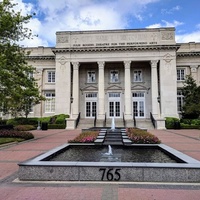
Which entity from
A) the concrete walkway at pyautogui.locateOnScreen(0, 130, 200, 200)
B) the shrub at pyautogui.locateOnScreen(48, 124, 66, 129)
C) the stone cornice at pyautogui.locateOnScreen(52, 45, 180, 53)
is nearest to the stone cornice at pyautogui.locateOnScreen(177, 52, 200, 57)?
the stone cornice at pyautogui.locateOnScreen(52, 45, 180, 53)

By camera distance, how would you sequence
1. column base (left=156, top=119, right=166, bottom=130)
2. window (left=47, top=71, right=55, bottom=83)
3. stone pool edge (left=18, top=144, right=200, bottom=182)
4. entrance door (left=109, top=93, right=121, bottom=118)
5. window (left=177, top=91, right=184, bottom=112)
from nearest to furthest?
stone pool edge (left=18, top=144, right=200, bottom=182), column base (left=156, top=119, right=166, bottom=130), entrance door (left=109, top=93, right=121, bottom=118), window (left=177, top=91, right=184, bottom=112), window (left=47, top=71, right=55, bottom=83)

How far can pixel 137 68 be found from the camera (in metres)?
35.1

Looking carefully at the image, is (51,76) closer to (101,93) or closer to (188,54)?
(101,93)

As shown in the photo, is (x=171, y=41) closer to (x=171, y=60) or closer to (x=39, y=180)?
(x=171, y=60)

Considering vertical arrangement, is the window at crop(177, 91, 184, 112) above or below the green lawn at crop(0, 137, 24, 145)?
above

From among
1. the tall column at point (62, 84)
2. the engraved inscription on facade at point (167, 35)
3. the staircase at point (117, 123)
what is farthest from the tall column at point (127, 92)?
the tall column at point (62, 84)

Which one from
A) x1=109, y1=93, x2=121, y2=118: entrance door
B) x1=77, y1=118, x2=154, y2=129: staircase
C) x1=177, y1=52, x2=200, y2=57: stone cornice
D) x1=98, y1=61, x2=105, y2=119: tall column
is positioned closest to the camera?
x1=77, y1=118, x2=154, y2=129: staircase

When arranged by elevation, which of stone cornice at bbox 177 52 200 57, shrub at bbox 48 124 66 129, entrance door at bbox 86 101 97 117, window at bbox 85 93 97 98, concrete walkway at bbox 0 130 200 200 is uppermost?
stone cornice at bbox 177 52 200 57

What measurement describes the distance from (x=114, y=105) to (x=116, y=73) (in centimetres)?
521

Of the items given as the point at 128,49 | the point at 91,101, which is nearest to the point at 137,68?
the point at 128,49

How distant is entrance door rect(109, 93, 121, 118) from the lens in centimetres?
3391

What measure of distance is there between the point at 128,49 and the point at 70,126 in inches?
547

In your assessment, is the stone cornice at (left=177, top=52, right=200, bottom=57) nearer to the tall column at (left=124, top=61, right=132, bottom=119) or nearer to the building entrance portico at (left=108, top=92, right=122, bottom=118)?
the tall column at (left=124, top=61, right=132, bottom=119)

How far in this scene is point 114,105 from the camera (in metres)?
34.3
